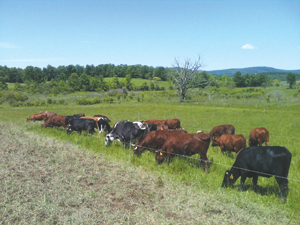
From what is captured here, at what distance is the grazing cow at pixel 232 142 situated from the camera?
35.0ft

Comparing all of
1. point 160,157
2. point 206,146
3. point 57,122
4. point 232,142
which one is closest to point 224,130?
point 232,142

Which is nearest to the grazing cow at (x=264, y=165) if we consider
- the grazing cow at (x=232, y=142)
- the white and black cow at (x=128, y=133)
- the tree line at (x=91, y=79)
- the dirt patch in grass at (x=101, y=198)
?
the dirt patch in grass at (x=101, y=198)

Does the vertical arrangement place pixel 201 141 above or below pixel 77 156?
above

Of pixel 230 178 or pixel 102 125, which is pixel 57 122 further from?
pixel 230 178

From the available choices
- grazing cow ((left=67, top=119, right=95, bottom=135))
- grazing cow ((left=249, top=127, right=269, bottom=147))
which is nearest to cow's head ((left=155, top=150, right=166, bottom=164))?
grazing cow ((left=249, top=127, right=269, bottom=147))

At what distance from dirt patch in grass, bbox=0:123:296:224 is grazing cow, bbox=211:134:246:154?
14.3 ft

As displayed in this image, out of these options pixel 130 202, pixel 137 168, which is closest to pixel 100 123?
pixel 137 168

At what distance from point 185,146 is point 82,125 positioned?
805 centimetres

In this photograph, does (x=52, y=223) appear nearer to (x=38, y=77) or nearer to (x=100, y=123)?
(x=100, y=123)

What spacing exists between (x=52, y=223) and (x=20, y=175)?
304cm

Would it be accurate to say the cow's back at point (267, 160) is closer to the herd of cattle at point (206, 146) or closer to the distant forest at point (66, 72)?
the herd of cattle at point (206, 146)

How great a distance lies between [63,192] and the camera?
6.46 metres

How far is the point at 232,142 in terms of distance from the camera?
10898 mm

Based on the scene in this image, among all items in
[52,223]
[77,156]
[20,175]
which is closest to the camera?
[52,223]
